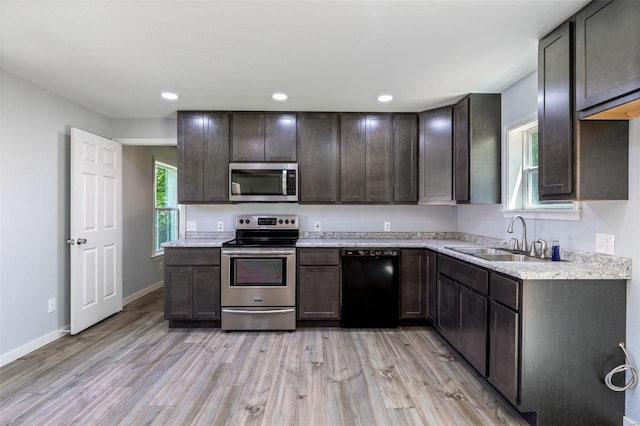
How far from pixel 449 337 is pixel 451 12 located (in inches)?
99.1

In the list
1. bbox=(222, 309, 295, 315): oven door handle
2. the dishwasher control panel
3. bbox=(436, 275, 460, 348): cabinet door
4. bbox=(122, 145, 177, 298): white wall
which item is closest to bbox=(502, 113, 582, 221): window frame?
bbox=(436, 275, 460, 348): cabinet door

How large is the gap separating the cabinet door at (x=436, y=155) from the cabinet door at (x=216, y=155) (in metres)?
2.28

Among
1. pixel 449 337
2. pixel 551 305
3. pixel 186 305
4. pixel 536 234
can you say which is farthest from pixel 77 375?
pixel 536 234

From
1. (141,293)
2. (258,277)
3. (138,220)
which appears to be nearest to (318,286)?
(258,277)

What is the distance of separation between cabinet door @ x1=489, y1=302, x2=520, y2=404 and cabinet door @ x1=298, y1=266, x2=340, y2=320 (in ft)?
5.15

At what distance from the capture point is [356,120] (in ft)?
11.7

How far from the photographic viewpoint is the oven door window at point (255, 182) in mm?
3496

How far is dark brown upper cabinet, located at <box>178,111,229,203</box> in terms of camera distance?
3.50 metres

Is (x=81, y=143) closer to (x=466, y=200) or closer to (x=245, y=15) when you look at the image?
(x=245, y=15)

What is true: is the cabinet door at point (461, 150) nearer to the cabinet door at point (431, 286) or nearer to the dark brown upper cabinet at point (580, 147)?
the cabinet door at point (431, 286)

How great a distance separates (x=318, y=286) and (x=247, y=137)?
1895 millimetres

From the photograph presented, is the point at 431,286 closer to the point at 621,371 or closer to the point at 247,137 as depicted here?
the point at 621,371

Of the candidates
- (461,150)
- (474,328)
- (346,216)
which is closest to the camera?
(474,328)

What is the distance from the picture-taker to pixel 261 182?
350 centimetres
